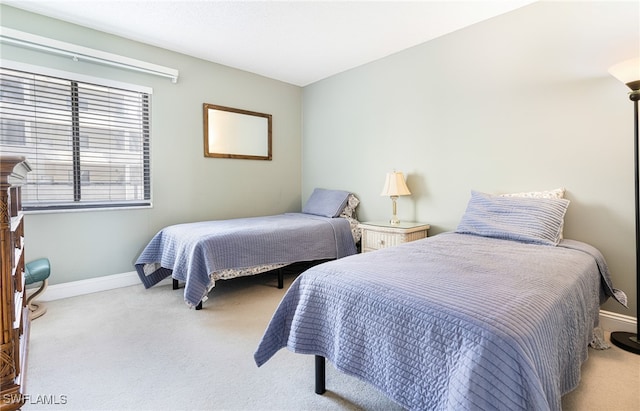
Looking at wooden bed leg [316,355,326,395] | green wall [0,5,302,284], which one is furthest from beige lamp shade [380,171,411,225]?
wooden bed leg [316,355,326,395]

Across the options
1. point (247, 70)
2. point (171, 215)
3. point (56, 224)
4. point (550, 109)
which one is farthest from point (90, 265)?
point (550, 109)

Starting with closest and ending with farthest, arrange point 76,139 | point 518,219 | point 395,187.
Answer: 1. point 518,219
2. point 76,139
3. point 395,187

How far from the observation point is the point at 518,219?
2152mm

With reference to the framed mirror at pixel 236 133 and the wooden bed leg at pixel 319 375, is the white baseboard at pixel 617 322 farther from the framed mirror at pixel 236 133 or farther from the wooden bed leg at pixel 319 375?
the framed mirror at pixel 236 133

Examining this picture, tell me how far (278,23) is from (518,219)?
249cm

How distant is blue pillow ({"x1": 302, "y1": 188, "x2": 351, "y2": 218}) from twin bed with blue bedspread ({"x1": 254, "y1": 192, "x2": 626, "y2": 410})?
1862 mm

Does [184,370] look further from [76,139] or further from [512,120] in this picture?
[512,120]

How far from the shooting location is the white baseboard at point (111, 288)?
2154mm

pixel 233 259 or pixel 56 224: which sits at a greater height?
pixel 56 224

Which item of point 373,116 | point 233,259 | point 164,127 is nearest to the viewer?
point 233,259

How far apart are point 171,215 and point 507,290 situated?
3.25 metres

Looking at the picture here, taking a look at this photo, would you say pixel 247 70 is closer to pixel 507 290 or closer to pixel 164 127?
pixel 164 127

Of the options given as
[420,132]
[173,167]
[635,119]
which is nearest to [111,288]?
[173,167]

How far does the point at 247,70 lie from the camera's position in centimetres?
395
